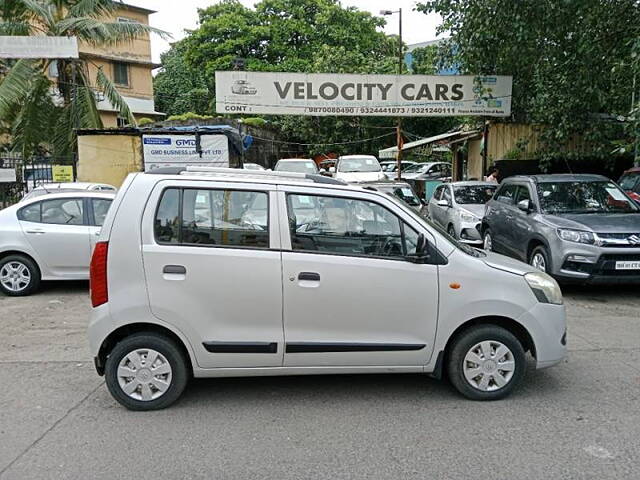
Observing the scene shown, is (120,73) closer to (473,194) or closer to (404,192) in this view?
(404,192)

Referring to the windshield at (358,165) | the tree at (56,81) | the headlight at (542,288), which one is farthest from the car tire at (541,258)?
the tree at (56,81)

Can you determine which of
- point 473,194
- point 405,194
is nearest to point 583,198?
point 473,194

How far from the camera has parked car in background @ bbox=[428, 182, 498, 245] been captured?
11977 mm

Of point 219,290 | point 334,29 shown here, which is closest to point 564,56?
point 219,290

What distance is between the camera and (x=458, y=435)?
145 inches

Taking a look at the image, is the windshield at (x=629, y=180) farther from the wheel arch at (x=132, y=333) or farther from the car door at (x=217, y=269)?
the wheel arch at (x=132, y=333)

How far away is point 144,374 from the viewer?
4031 millimetres

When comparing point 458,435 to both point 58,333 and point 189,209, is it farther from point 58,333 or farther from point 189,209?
point 58,333

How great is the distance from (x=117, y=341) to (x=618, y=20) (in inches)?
471

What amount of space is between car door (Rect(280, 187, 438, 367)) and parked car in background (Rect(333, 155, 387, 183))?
13964 mm

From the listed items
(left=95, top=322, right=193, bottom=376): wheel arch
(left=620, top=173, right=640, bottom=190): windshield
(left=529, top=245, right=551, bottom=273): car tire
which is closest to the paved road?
(left=95, top=322, right=193, bottom=376): wheel arch

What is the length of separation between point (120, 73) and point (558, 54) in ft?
101

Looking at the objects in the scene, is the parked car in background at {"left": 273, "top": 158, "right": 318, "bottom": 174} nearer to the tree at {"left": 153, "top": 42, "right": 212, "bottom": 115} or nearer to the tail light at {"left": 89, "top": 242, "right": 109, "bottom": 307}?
the tail light at {"left": 89, "top": 242, "right": 109, "bottom": 307}

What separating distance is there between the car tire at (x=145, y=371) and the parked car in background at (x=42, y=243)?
434cm
